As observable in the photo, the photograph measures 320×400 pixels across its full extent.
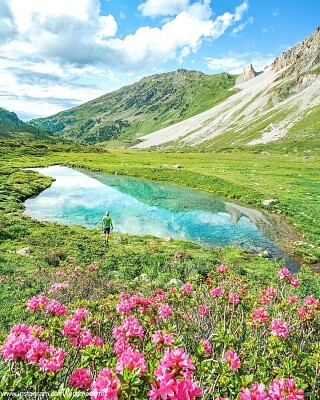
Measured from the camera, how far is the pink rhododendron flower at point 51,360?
4.36 m

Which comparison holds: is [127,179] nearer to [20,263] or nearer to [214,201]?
[214,201]

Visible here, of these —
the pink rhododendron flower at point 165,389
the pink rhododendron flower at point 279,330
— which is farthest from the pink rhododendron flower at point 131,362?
the pink rhododendron flower at point 279,330

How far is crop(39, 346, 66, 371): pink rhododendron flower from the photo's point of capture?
4355 mm

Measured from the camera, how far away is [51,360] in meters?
4.44

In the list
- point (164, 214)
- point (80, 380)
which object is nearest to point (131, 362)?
point (80, 380)

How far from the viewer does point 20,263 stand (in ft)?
64.4

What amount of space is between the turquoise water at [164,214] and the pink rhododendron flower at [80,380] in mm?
25500

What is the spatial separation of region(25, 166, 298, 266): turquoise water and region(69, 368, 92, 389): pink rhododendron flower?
1004 inches

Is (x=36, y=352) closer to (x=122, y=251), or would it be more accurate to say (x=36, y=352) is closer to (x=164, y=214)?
(x=122, y=251)

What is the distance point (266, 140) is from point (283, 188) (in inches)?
5050

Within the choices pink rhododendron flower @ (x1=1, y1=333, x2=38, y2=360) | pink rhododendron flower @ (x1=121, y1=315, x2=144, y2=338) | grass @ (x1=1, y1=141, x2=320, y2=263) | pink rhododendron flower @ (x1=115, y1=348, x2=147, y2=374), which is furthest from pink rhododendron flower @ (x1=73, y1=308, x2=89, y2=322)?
grass @ (x1=1, y1=141, x2=320, y2=263)

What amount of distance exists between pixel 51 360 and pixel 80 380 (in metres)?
0.54

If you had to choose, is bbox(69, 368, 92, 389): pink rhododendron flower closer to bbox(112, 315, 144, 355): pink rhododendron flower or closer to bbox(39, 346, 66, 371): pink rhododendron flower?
bbox(39, 346, 66, 371): pink rhododendron flower

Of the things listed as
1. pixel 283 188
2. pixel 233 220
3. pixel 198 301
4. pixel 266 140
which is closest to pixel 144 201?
pixel 233 220
